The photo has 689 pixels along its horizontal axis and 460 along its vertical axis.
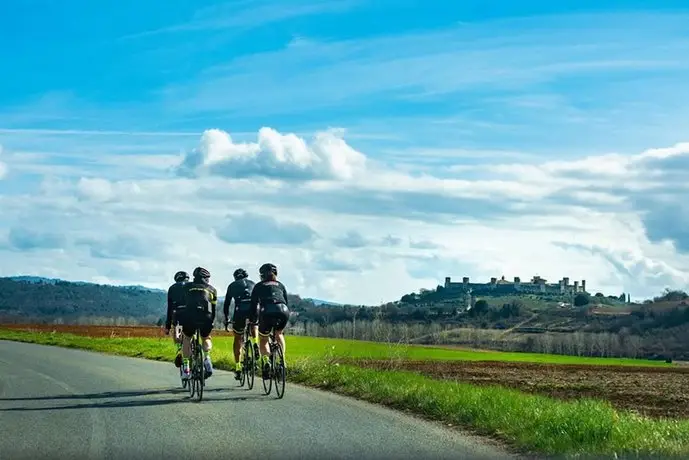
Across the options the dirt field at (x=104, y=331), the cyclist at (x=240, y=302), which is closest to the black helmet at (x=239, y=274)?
the cyclist at (x=240, y=302)

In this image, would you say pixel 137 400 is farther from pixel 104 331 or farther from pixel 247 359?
pixel 104 331

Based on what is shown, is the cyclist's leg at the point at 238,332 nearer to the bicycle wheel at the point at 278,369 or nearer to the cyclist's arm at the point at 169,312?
the cyclist's arm at the point at 169,312

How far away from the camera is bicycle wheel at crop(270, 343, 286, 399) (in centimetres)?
1878

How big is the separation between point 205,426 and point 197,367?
13.9ft

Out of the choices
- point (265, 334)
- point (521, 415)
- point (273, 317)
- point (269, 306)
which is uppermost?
point (269, 306)

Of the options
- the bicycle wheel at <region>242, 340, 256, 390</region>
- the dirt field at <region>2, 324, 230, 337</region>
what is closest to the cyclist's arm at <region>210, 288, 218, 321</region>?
the bicycle wheel at <region>242, 340, 256, 390</region>

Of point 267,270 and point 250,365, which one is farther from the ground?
point 267,270

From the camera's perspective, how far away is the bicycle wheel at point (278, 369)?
18.8 m

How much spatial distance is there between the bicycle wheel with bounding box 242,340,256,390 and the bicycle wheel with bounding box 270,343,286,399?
183 centimetres

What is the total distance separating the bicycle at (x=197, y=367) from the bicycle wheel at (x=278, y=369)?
1369mm

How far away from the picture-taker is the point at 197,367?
18.5 metres

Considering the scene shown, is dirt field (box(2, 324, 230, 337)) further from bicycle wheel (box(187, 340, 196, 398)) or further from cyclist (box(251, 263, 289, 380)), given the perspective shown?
cyclist (box(251, 263, 289, 380))

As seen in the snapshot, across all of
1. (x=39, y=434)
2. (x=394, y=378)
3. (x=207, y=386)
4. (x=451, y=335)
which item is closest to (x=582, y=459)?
(x=39, y=434)

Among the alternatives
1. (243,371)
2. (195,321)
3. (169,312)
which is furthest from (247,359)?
(195,321)
